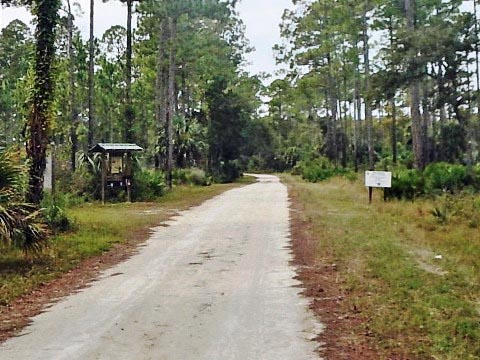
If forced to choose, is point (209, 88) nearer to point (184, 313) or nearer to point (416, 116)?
point (416, 116)

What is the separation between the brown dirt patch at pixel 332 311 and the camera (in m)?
5.94

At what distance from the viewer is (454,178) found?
1008 inches

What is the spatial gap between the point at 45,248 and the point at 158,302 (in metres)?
4.42

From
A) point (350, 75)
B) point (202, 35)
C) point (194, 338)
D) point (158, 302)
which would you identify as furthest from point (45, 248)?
point (350, 75)

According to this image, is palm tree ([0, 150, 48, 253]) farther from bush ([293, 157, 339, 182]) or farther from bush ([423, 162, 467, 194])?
bush ([293, 157, 339, 182])

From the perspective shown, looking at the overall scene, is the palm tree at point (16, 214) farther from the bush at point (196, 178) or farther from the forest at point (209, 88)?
the bush at point (196, 178)

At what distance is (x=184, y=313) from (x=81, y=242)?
6.49m

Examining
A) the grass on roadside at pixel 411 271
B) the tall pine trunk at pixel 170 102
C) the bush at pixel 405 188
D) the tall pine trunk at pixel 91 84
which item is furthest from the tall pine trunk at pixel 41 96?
the tall pine trunk at pixel 170 102

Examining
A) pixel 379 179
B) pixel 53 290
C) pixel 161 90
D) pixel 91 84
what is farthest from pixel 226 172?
pixel 53 290

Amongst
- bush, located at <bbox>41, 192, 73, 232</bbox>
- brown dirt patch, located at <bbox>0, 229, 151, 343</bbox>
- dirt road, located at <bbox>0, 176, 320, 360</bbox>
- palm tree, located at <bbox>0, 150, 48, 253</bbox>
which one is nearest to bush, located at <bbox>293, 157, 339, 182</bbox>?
bush, located at <bbox>41, 192, 73, 232</bbox>

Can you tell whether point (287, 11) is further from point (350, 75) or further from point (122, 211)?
point (122, 211)

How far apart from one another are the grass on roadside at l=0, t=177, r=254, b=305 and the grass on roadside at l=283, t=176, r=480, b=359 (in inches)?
173

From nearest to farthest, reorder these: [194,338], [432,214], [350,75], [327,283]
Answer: [194,338]
[327,283]
[432,214]
[350,75]

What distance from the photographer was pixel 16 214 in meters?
10.4
